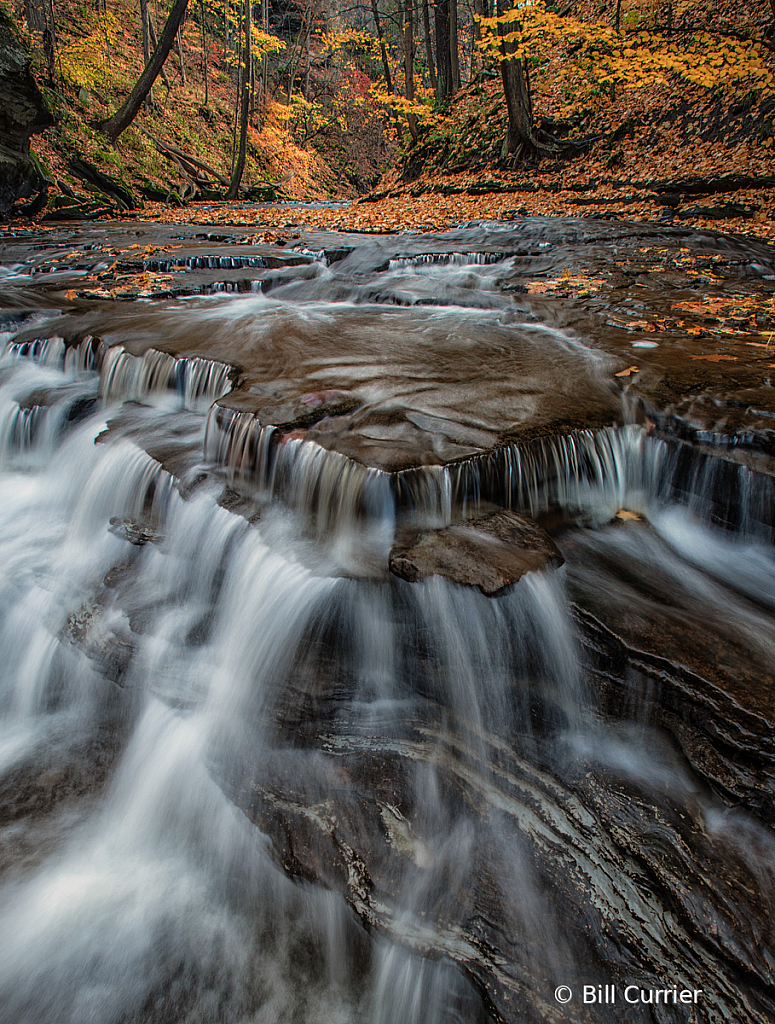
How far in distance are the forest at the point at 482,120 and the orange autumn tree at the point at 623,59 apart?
5cm

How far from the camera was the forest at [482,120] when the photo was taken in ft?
38.7

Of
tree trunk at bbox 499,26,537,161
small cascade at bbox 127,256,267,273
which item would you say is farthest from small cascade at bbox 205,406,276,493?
tree trunk at bbox 499,26,537,161

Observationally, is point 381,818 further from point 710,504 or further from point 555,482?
point 710,504

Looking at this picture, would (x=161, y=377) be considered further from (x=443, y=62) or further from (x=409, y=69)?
(x=443, y=62)

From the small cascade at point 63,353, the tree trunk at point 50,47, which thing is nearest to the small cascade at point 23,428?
the small cascade at point 63,353

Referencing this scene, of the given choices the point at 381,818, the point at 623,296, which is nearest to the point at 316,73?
the point at 623,296

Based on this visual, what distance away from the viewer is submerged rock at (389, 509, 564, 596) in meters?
2.97

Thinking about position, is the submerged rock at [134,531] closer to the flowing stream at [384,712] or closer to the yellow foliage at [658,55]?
the flowing stream at [384,712]

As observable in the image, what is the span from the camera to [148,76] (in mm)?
16422

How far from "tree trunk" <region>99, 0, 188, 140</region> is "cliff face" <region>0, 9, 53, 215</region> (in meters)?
3.27

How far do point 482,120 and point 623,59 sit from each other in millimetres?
6528

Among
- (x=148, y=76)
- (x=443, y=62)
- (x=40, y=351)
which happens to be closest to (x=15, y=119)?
(x=148, y=76)

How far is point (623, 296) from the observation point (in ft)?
23.6

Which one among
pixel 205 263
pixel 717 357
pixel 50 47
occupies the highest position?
pixel 50 47
